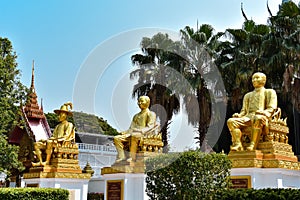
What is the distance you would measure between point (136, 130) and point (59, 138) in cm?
331

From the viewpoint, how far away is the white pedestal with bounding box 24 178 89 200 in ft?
46.1

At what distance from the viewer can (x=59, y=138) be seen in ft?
47.8

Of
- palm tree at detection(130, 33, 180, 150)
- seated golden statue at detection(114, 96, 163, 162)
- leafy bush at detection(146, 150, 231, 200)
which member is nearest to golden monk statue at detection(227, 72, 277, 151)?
leafy bush at detection(146, 150, 231, 200)

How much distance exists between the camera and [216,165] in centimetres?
856

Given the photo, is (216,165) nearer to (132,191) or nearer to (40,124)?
(132,191)

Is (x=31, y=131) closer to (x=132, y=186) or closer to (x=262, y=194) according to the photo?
(x=132, y=186)

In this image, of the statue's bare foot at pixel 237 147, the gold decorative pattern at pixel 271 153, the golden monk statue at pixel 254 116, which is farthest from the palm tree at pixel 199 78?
the statue's bare foot at pixel 237 147

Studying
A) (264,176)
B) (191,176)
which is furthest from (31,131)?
(191,176)

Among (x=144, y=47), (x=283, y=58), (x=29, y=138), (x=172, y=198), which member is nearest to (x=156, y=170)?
(x=172, y=198)

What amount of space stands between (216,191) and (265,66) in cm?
1046

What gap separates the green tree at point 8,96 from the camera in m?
13.4

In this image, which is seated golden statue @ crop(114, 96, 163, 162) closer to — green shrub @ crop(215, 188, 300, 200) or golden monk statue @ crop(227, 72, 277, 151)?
golden monk statue @ crop(227, 72, 277, 151)

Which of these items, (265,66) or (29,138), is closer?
(265,66)

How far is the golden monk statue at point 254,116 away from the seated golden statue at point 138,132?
2.72 m
